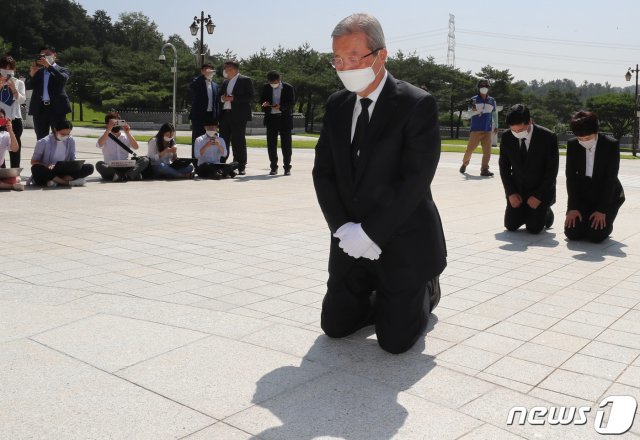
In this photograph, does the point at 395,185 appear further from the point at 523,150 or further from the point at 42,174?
the point at 42,174

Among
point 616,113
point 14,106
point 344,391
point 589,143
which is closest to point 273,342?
point 344,391

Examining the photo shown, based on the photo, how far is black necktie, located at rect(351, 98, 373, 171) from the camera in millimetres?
3762

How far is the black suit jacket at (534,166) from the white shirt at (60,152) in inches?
264

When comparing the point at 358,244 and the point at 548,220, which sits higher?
the point at 358,244

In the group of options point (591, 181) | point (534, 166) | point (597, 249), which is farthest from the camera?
point (534, 166)

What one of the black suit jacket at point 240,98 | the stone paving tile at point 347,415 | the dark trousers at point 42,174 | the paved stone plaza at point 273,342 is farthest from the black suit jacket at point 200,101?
the stone paving tile at point 347,415

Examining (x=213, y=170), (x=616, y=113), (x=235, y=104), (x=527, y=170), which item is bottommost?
(x=213, y=170)

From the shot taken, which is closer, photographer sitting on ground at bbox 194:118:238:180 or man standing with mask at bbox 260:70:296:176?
photographer sitting on ground at bbox 194:118:238:180

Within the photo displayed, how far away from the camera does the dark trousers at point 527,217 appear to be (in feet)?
25.7

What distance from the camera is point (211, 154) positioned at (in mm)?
13367

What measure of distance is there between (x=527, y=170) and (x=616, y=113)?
70.0m

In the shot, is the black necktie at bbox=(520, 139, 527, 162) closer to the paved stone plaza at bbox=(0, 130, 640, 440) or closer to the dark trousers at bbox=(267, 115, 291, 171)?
the paved stone plaza at bbox=(0, 130, 640, 440)

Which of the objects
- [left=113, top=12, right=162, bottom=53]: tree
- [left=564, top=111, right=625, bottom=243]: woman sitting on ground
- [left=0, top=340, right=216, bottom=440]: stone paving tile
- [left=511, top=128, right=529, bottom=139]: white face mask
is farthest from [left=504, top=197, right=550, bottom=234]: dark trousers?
[left=113, top=12, right=162, bottom=53]: tree

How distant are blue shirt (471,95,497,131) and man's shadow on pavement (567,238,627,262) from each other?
784 cm
